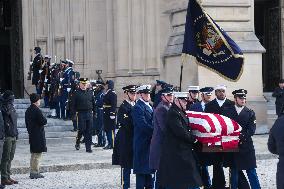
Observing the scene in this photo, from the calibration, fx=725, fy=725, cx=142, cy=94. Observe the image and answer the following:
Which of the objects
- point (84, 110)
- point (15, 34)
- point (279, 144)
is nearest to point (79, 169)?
point (84, 110)

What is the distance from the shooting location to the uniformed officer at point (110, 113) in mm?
18906

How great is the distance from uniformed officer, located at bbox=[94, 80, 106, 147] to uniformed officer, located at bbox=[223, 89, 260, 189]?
841 centimetres

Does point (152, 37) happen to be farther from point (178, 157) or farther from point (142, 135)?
point (178, 157)

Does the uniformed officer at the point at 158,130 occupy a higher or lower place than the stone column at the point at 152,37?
lower

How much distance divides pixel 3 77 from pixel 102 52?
275 inches

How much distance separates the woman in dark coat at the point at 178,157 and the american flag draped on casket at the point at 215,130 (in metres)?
0.30

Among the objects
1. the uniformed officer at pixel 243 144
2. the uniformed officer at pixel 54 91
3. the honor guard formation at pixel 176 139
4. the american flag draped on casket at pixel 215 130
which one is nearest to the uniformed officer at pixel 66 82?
the uniformed officer at pixel 54 91

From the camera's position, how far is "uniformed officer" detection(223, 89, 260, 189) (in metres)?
11.2

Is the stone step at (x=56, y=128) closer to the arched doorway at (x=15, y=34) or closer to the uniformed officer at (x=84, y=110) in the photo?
the uniformed officer at (x=84, y=110)

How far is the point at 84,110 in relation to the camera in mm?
18734

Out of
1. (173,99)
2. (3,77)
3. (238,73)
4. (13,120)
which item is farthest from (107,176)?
(3,77)

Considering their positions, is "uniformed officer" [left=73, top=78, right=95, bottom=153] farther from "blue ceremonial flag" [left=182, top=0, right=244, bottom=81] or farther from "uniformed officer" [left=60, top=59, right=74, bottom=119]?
"blue ceremonial flag" [left=182, top=0, right=244, bottom=81]

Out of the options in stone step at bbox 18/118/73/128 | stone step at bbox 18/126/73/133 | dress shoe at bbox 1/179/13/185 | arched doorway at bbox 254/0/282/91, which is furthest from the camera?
arched doorway at bbox 254/0/282/91

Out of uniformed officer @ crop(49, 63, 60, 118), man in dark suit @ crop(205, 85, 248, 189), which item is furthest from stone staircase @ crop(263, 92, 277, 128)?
man in dark suit @ crop(205, 85, 248, 189)
